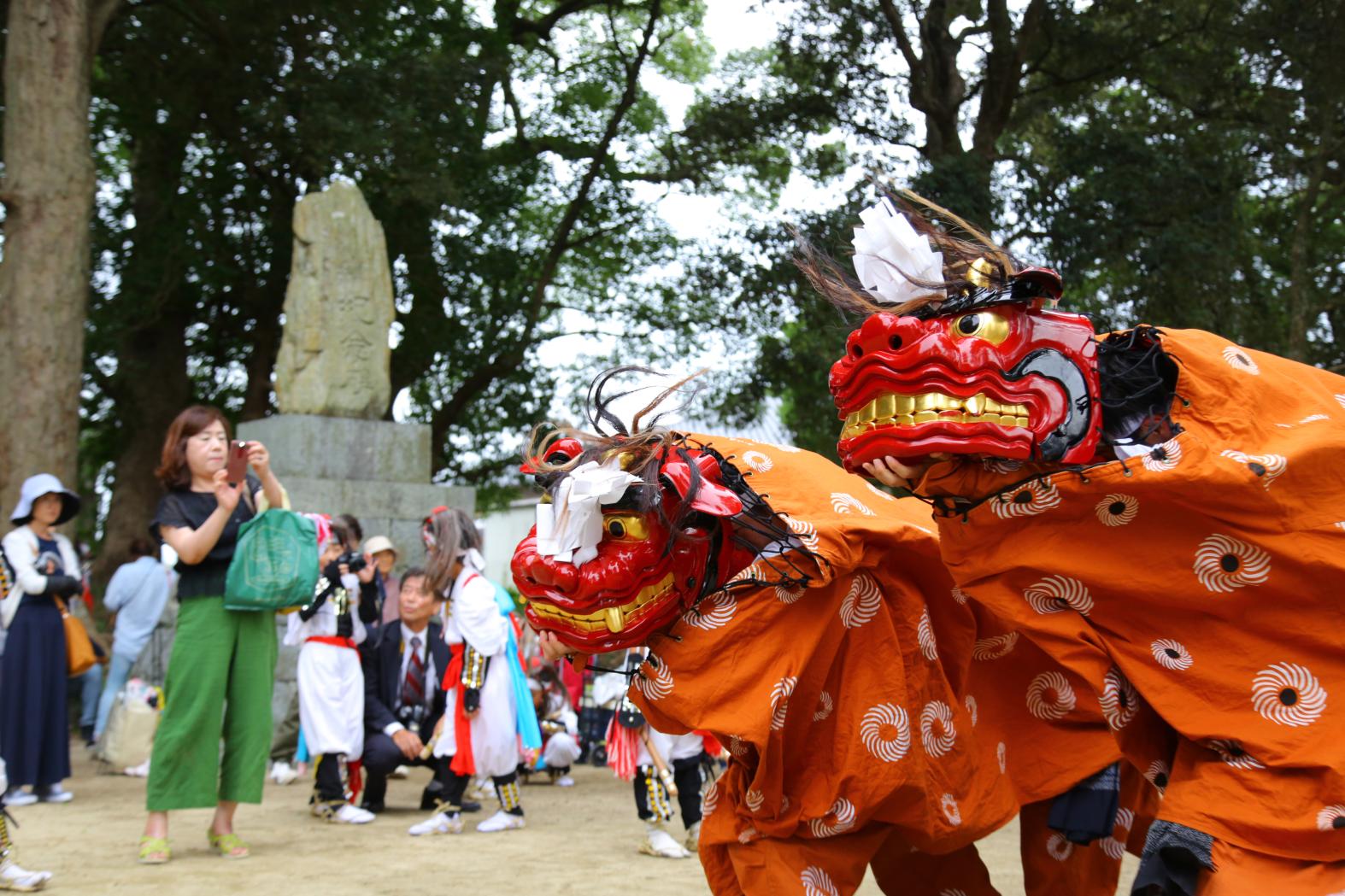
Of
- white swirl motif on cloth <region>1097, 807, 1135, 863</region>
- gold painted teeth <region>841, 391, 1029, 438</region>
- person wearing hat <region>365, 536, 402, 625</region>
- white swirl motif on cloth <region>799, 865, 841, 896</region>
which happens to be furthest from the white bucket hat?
gold painted teeth <region>841, 391, 1029, 438</region>

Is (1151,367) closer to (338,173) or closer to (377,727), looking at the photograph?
(377,727)

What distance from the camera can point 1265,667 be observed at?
10.7 ft

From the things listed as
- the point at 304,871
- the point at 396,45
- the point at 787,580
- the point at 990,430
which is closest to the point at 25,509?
the point at 304,871

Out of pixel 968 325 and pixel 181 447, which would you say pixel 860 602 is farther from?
pixel 181 447

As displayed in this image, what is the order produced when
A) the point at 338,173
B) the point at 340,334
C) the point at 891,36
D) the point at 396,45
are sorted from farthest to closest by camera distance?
the point at 396,45
the point at 338,173
the point at 891,36
the point at 340,334

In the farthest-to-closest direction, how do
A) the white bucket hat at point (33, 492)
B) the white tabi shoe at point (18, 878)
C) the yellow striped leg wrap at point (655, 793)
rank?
1. the white bucket hat at point (33, 492)
2. the yellow striped leg wrap at point (655, 793)
3. the white tabi shoe at point (18, 878)

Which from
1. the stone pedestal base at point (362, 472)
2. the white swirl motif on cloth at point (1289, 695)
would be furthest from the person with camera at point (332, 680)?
the white swirl motif on cloth at point (1289, 695)

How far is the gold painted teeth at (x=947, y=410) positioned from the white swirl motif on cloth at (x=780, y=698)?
87cm

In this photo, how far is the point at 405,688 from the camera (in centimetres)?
995

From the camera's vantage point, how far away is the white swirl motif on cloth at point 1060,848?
15.1 feet

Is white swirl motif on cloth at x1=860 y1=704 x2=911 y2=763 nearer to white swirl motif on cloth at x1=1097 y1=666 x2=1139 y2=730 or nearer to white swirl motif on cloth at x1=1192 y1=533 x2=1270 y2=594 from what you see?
white swirl motif on cloth at x1=1097 y1=666 x2=1139 y2=730

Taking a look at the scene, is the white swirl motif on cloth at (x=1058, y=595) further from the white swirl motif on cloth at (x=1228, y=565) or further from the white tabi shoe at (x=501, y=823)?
the white tabi shoe at (x=501, y=823)

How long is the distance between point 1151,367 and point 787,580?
3.83 feet

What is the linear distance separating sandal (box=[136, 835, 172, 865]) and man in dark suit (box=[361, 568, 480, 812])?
2137 mm
